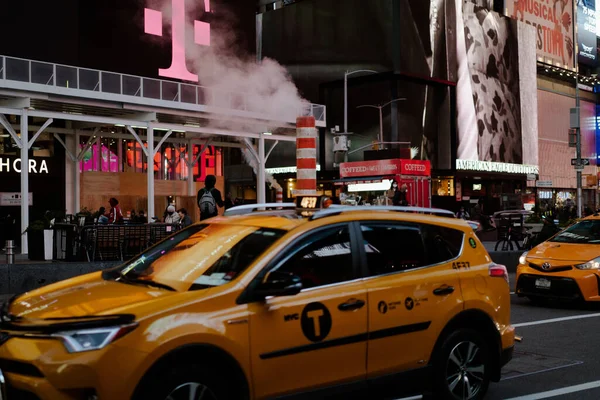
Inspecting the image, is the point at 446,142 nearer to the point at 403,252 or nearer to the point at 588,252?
the point at 588,252

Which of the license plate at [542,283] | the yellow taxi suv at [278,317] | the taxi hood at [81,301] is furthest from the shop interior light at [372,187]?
the taxi hood at [81,301]

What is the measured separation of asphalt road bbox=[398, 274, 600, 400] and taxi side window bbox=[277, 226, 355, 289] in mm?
2132

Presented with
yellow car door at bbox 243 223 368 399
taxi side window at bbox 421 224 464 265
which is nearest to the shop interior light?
taxi side window at bbox 421 224 464 265

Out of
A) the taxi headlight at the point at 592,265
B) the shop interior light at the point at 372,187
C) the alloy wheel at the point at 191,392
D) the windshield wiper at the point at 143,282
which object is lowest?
the alloy wheel at the point at 191,392

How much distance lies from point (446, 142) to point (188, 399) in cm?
5276

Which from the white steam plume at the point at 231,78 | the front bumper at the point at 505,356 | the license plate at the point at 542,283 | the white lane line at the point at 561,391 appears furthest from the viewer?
the white steam plume at the point at 231,78

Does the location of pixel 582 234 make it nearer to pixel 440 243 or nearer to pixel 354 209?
pixel 440 243

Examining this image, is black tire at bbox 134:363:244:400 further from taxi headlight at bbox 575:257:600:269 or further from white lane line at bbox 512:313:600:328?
taxi headlight at bbox 575:257:600:269

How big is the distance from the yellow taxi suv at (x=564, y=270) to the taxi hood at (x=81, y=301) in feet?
26.2

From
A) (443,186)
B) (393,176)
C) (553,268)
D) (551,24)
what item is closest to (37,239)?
(553,268)

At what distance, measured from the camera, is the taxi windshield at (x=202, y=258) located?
15.1ft

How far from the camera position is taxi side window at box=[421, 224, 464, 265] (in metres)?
5.57

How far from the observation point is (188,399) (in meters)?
4.15

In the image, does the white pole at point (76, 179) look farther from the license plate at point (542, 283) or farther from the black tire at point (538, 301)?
the license plate at point (542, 283)
